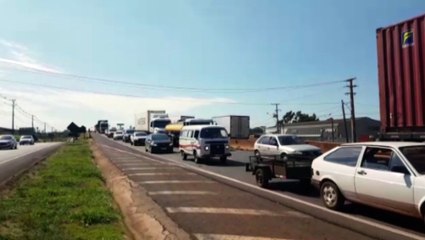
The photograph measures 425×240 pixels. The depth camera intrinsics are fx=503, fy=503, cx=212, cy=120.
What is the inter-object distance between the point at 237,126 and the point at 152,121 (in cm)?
944

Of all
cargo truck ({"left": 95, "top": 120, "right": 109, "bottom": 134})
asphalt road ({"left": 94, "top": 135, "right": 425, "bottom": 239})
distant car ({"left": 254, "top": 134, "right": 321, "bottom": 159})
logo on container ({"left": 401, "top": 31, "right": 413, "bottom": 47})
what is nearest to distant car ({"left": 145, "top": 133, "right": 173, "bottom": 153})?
distant car ({"left": 254, "top": 134, "right": 321, "bottom": 159})

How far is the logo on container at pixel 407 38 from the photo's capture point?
42.7 ft

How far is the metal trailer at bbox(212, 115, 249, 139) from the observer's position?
54.8 meters

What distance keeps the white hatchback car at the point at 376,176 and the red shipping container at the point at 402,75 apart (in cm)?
323

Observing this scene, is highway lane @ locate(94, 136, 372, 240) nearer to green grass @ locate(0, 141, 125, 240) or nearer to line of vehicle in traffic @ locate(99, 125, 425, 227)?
line of vehicle in traffic @ locate(99, 125, 425, 227)

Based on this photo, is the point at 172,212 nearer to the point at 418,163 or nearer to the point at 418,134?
the point at 418,163

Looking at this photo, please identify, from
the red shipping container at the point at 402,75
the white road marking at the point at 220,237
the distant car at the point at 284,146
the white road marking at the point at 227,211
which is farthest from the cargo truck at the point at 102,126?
the white road marking at the point at 220,237

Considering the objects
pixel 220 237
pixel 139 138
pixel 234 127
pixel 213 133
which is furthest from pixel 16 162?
pixel 234 127

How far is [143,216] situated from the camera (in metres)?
10.9

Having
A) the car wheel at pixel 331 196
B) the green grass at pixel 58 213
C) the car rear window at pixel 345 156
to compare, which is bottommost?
the green grass at pixel 58 213

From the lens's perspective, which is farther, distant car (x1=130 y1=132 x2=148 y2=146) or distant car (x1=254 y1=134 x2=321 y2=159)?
distant car (x1=130 y1=132 x2=148 y2=146)

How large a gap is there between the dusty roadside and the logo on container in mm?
7631

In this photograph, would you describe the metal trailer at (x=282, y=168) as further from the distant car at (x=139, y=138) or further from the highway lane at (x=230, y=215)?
the distant car at (x=139, y=138)

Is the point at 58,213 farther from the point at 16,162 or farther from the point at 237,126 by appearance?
the point at 237,126
